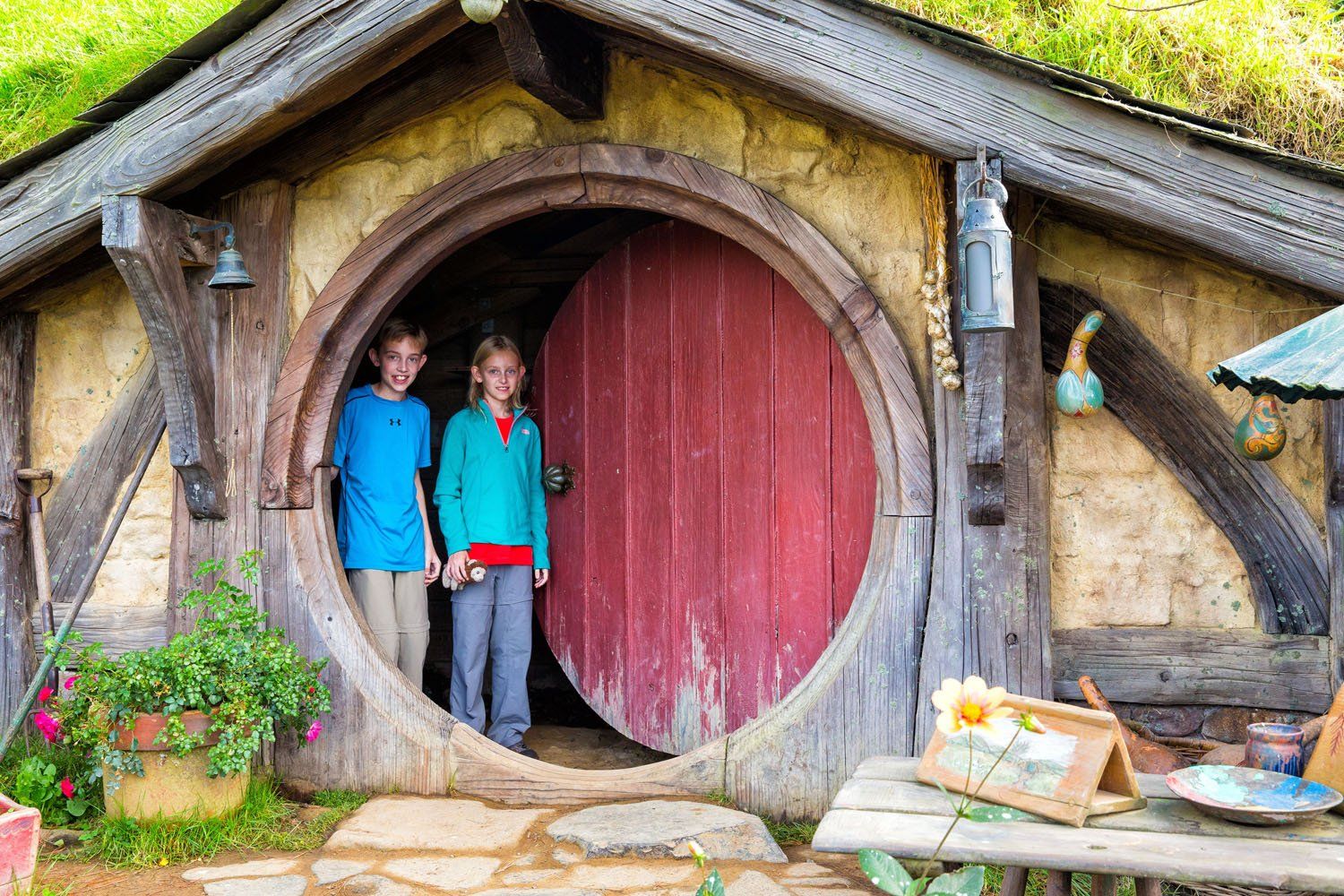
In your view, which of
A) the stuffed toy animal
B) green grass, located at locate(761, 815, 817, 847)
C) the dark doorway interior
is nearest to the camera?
green grass, located at locate(761, 815, 817, 847)

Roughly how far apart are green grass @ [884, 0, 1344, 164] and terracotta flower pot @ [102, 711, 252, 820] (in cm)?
334

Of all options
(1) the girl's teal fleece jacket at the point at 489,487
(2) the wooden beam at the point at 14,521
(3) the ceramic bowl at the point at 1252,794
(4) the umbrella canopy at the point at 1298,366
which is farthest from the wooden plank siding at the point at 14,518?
(4) the umbrella canopy at the point at 1298,366

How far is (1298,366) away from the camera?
2160mm

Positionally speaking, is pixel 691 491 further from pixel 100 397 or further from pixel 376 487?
pixel 100 397

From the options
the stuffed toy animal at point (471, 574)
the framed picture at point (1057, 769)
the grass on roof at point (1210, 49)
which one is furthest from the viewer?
the stuffed toy animal at point (471, 574)

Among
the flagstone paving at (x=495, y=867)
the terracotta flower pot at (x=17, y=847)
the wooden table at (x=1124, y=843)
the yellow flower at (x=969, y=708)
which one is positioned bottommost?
the flagstone paving at (x=495, y=867)

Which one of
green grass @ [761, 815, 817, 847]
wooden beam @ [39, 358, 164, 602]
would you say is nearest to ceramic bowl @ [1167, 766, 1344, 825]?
green grass @ [761, 815, 817, 847]

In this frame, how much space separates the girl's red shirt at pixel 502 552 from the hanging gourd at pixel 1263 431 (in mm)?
2672

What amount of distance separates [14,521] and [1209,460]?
4083 millimetres

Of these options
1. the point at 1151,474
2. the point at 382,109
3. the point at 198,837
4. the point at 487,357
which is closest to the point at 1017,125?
the point at 1151,474

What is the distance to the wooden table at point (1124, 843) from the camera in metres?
1.98

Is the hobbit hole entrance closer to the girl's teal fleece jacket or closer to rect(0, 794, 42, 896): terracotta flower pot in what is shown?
the girl's teal fleece jacket

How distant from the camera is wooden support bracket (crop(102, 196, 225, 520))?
143 inches

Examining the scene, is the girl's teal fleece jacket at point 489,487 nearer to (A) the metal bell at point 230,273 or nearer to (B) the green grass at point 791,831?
(A) the metal bell at point 230,273
